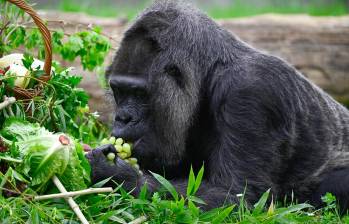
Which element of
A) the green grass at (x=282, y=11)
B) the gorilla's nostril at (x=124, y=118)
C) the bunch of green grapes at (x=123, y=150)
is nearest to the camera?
the bunch of green grapes at (x=123, y=150)

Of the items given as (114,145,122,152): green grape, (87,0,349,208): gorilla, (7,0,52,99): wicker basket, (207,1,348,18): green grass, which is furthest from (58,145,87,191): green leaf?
(207,1,348,18): green grass

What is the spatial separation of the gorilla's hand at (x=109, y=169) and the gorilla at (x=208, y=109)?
7 cm

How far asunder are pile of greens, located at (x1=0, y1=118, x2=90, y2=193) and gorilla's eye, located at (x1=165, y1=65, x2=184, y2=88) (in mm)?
990

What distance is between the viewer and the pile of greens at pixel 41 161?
4.15 m

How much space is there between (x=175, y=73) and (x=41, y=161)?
132cm

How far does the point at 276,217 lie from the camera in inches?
169

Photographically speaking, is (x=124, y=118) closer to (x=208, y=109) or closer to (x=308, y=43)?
(x=208, y=109)

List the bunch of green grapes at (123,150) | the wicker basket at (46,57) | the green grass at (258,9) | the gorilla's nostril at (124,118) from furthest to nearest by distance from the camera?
the green grass at (258,9), the gorilla's nostril at (124,118), the bunch of green grapes at (123,150), the wicker basket at (46,57)

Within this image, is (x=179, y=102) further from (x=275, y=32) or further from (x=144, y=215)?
(x=275, y=32)

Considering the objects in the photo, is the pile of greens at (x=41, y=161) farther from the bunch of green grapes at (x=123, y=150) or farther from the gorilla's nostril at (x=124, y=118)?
the gorilla's nostril at (x=124, y=118)

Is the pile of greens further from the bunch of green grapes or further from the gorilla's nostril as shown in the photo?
the gorilla's nostril

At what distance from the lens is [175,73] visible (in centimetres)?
505

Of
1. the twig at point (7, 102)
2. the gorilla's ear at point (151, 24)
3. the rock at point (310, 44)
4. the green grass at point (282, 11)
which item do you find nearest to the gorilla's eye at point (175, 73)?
the gorilla's ear at point (151, 24)

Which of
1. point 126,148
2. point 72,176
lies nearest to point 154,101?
point 126,148
